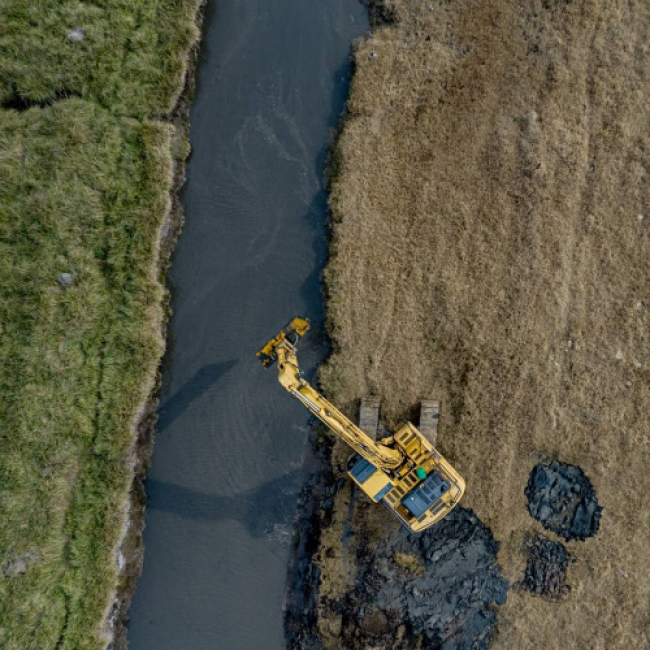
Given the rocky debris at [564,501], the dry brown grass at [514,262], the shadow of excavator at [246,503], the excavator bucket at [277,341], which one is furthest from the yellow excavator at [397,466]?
the rocky debris at [564,501]

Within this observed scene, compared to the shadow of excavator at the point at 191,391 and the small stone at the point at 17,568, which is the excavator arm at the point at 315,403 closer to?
the shadow of excavator at the point at 191,391

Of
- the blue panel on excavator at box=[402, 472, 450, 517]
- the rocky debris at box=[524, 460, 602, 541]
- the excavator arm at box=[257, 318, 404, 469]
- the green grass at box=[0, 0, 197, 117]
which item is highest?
the green grass at box=[0, 0, 197, 117]

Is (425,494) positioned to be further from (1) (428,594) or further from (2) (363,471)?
(1) (428,594)

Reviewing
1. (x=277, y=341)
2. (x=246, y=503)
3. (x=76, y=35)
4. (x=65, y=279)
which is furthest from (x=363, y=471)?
(x=76, y=35)

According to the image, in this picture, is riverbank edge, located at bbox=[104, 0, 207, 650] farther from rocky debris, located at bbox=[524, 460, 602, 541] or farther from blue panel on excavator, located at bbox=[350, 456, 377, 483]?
rocky debris, located at bbox=[524, 460, 602, 541]

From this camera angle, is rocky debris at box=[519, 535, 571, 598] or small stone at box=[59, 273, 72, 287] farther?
rocky debris at box=[519, 535, 571, 598]

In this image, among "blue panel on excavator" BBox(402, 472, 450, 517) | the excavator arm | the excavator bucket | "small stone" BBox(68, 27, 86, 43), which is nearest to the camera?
the excavator arm

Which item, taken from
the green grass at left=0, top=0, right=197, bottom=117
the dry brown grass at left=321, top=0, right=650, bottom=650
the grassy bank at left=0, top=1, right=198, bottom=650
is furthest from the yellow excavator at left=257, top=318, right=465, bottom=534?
the green grass at left=0, top=0, right=197, bottom=117
